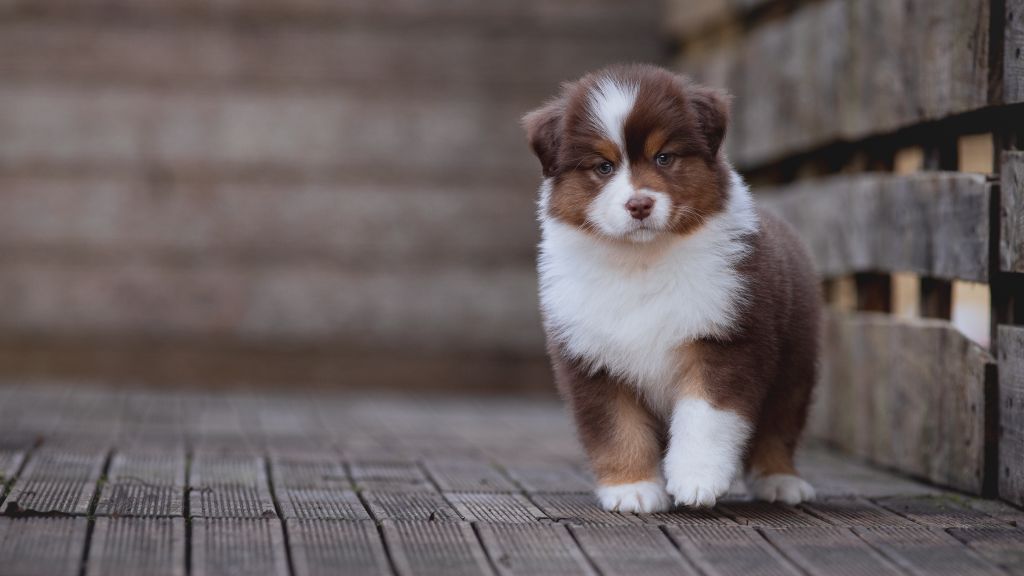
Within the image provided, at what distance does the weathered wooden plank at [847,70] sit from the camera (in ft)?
13.8

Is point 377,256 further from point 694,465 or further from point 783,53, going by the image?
point 694,465

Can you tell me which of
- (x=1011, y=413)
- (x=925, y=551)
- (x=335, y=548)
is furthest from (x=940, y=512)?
(x=335, y=548)

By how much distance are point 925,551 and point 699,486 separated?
57cm

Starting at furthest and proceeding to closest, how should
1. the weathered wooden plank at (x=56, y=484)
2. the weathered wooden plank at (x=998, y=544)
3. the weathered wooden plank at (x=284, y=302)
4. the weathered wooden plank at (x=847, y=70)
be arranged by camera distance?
the weathered wooden plank at (x=284, y=302) < the weathered wooden plank at (x=847, y=70) < the weathered wooden plank at (x=56, y=484) < the weathered wooden plank at (x=998, y=544)

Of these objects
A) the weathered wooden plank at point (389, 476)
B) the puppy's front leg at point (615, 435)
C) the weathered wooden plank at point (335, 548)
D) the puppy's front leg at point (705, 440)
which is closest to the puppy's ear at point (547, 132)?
the puppy's front leg at point (615, 435)

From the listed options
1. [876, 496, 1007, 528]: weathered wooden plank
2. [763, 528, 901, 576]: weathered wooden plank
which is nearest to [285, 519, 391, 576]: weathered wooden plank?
[763, 528, 901, 576]: weathered wooden plank

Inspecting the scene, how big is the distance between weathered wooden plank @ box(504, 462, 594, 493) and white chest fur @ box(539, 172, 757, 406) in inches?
20.4

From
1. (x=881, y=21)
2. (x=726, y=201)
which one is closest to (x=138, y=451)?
(x=726, y=201)

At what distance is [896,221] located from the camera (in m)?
4.78

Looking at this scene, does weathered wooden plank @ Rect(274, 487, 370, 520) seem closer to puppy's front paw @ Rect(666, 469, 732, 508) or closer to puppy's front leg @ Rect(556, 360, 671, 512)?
puppy's front leg @ Rect(556, 360, 671, 512)

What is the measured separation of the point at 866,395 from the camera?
5.04 m

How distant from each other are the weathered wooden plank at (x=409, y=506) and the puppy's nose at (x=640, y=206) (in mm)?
849

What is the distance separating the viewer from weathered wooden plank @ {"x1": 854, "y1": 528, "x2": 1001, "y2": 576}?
2.98m

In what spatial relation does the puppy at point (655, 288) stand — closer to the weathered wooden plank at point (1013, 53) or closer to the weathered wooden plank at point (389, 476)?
the weathered wooden plank at point (389, 476)
